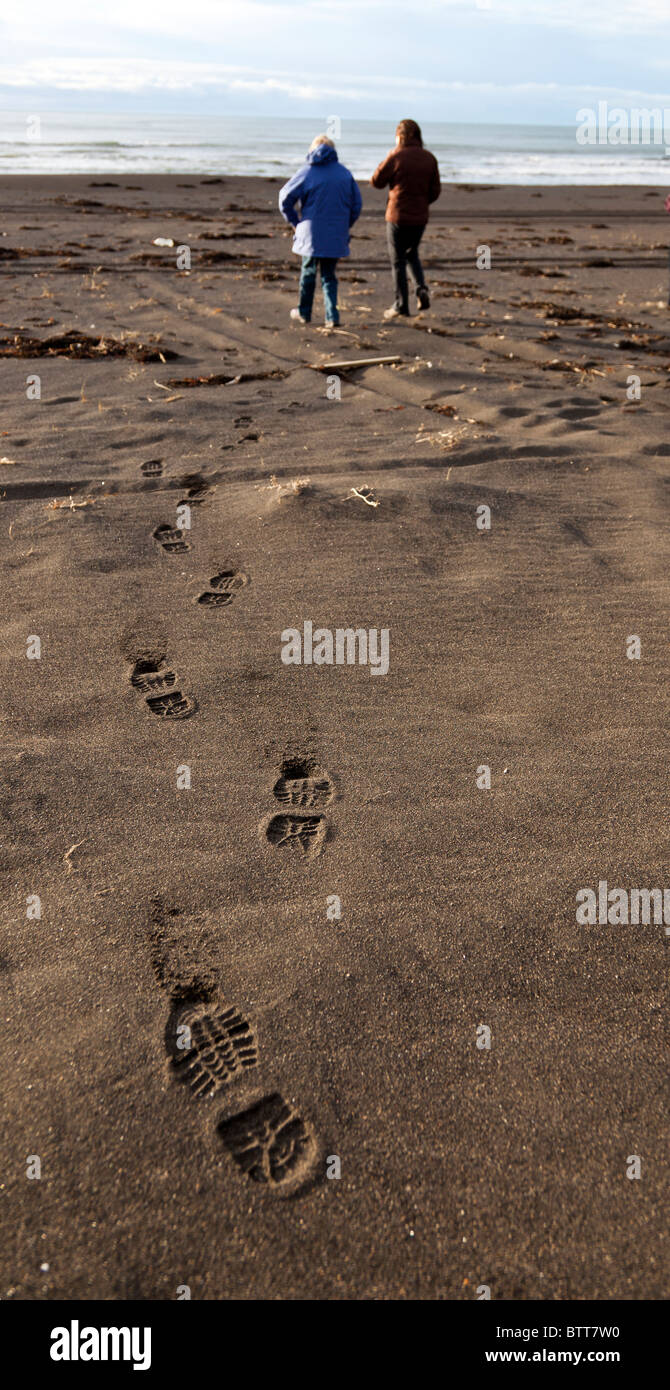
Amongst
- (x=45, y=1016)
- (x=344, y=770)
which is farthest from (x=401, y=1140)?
(x=344, y=770)

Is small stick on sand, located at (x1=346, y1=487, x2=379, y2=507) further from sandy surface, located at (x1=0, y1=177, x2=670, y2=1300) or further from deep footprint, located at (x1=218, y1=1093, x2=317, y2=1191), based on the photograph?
deep footprint, located at (x1=218, y1=1093, x2=317, y2=1191)

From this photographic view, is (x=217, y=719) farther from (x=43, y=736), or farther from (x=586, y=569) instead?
(x=586, y=569)

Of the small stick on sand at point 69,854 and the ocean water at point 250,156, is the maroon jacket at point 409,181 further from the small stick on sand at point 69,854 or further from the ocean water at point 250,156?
the ocean water at point 250,156

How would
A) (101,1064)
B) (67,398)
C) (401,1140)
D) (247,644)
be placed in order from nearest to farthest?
1. (401,1140)
2. (101,1064)
3. (247,644)
4. (67,398)

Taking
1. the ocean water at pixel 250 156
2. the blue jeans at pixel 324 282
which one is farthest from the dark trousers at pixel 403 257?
the ocean water at pixel 250 156

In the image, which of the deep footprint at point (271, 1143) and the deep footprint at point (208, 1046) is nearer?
the deep footprint at point (271, 1143)

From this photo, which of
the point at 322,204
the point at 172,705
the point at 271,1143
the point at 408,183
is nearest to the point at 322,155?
the point at 322,204
